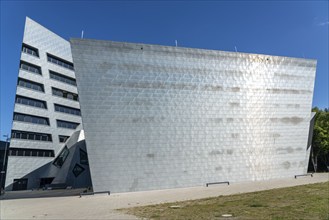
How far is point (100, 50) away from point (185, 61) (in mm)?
8980

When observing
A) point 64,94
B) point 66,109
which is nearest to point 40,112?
point 66,109

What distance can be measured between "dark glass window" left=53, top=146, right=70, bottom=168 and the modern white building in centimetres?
1851

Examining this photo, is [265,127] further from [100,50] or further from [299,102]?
[100,50]

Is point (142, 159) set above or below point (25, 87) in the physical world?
below

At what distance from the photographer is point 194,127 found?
96.3ft

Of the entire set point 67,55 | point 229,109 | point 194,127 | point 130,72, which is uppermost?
point 67,55

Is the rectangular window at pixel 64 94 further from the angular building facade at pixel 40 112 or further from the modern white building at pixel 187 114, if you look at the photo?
the modern white building at pixel 187 114

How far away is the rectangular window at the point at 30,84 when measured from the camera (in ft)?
152

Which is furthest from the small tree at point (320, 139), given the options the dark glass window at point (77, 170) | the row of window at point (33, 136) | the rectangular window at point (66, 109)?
the row of window at point (33, 136)

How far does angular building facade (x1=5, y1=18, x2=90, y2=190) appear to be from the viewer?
150 ft

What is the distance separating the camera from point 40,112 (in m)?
48.5

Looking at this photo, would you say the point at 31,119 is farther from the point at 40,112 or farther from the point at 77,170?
the point at 77,170

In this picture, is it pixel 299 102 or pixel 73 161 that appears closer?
pixel 299 102

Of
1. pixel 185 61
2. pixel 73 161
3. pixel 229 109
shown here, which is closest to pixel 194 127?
pixel 229 109
